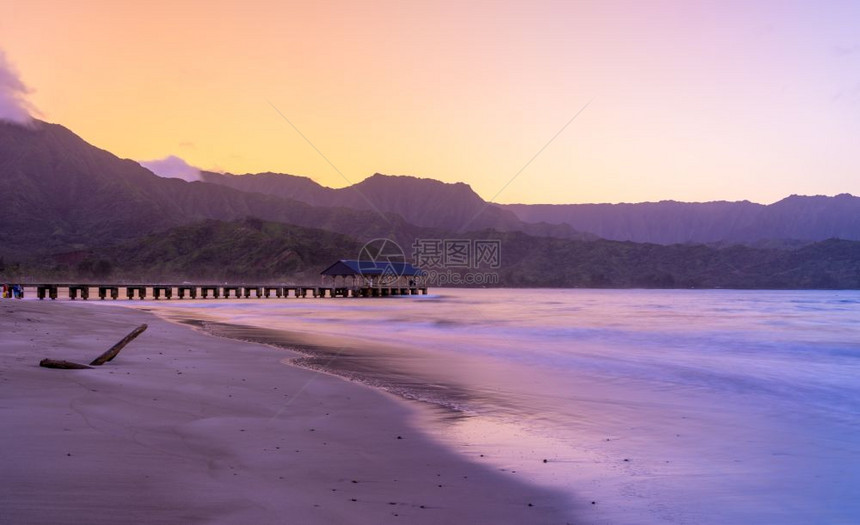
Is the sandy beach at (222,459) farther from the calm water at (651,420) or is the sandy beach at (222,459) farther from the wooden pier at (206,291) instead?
the wooden pier at (206,291)

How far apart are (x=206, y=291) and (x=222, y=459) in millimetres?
82882

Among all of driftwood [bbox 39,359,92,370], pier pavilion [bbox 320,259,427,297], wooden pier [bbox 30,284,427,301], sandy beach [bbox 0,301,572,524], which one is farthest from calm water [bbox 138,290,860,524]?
pier pavilion [bbox 320,259,427,297]

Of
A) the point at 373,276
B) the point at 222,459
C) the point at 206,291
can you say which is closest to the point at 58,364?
the point at 222,459

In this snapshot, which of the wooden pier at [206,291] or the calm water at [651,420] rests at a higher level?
the wooden pier at [206,291]

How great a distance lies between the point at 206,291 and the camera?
279ft

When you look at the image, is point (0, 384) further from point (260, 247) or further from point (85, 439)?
point (260, 247)

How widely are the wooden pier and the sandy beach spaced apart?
5999 centimetres

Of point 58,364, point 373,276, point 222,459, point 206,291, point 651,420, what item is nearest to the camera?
point 222,459

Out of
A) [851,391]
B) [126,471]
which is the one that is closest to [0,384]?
[126,471]

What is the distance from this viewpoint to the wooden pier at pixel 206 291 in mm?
72381

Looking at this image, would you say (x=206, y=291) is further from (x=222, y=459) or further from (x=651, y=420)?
(x=222, y=459)

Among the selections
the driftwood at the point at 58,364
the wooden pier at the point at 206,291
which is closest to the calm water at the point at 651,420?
the driftwood at the point at 58,364

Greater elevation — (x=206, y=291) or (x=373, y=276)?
(x=373, y=276)

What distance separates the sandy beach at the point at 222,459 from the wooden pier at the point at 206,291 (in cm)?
5999
